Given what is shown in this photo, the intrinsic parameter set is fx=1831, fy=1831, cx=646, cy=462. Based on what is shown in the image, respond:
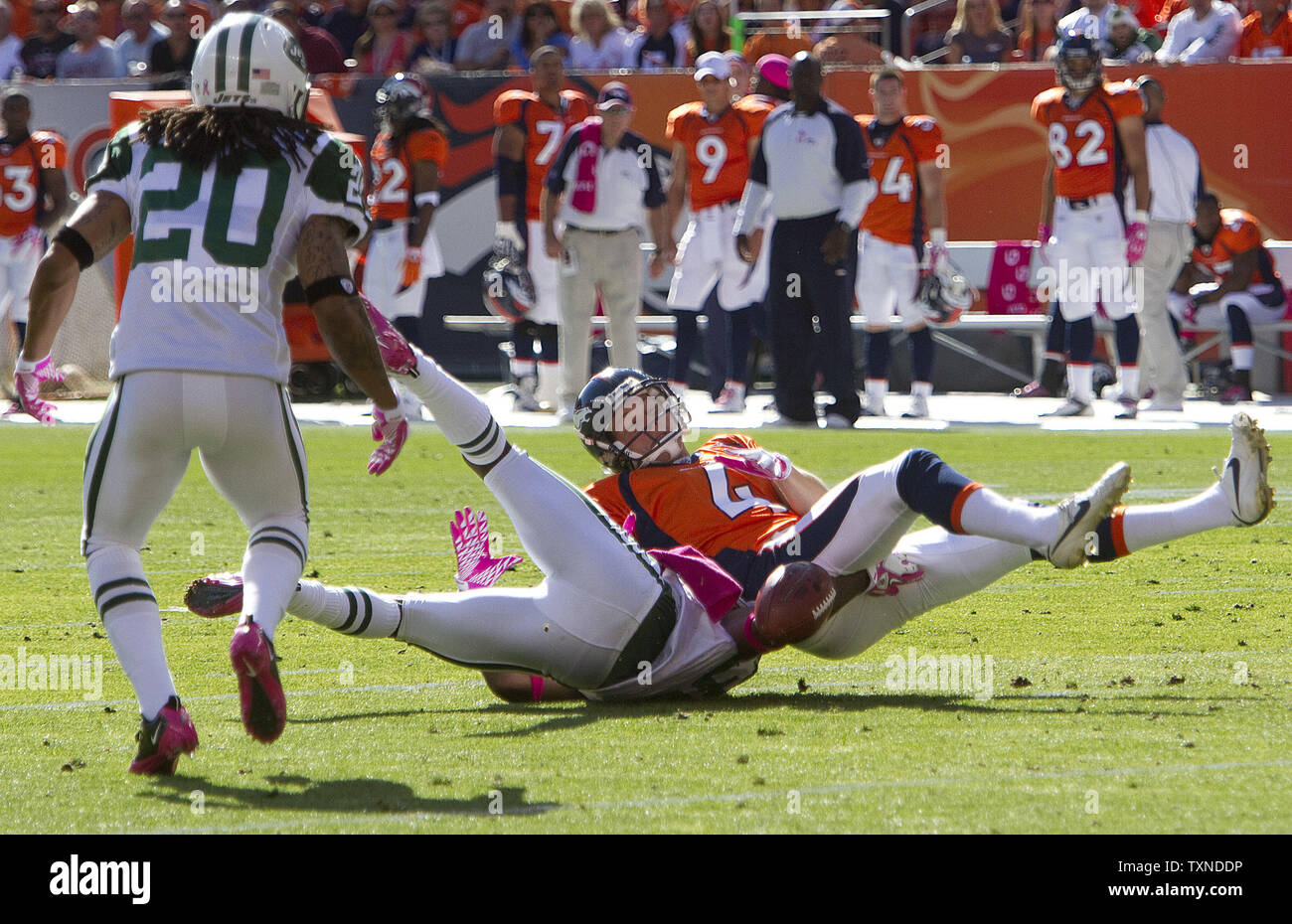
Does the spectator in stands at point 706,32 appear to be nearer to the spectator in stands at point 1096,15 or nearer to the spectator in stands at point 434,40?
the spectator in stands at point 434,40

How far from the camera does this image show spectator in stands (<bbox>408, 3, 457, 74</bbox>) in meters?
17.0

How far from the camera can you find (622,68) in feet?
53.5

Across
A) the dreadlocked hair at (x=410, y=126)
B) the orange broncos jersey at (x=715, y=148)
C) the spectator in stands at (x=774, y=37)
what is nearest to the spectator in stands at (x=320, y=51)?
the spectator in stands at (x=774, y=37)

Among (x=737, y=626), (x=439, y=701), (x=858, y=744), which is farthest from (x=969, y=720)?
(x=439, y=701)

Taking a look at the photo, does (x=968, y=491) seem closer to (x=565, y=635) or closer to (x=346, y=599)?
(x=565, y=635)

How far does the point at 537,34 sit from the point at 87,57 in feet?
13.7

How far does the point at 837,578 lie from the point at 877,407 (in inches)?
326

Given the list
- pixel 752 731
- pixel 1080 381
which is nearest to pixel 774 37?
pixel 1080 381

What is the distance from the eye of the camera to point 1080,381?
1223 cm

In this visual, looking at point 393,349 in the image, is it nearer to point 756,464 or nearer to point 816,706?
point 756,464

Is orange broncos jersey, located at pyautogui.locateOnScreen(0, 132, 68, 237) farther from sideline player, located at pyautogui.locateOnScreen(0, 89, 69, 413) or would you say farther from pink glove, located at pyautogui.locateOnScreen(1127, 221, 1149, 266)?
pink glove, located at pyautogui.locateOnScreen(1127, 221, 1149, 266)

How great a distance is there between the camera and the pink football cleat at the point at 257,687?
377cm

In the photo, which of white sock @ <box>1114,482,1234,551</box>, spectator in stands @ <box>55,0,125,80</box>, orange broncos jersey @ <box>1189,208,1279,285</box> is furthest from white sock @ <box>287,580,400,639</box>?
spectator in stands @ <box>55,0,125,80</box>

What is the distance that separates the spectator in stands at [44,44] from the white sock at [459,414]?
14.1 meters
